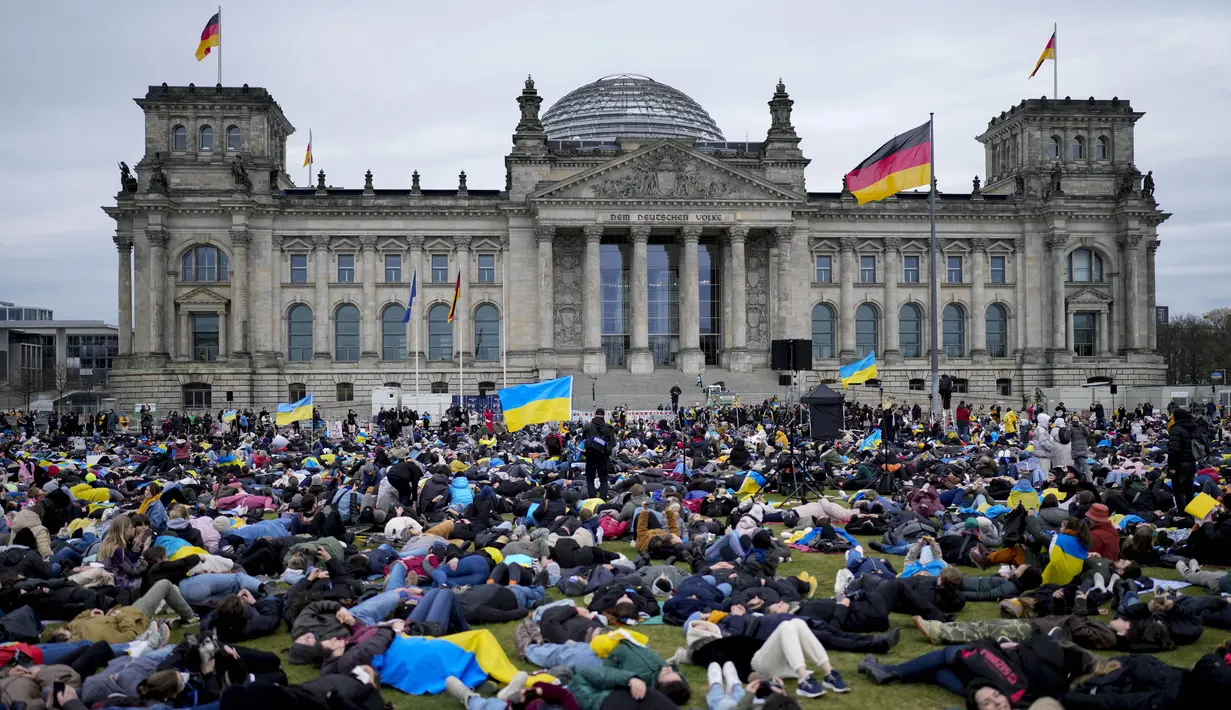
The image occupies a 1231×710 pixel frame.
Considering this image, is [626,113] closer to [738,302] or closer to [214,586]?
[738,302]

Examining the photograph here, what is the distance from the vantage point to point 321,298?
72.9 metres

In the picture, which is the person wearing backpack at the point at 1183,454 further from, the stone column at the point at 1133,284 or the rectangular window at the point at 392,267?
the stone column at the point at 1133,284

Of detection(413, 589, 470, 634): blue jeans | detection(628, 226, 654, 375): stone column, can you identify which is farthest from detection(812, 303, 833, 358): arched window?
detection(413, 589, 470, 634): blue jeans

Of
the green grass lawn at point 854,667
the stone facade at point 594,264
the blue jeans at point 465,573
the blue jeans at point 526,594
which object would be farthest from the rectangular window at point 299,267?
the blue jeans at point 526,594

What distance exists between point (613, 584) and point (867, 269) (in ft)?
214

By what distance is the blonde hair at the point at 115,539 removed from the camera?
15414 mm

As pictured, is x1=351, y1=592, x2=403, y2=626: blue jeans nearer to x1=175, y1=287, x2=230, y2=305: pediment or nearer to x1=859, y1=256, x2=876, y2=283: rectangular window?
x1=175, y1=287, x2=230, y2=305: pediment

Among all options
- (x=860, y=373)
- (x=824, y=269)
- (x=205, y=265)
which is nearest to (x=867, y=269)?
(x=824, y=269)

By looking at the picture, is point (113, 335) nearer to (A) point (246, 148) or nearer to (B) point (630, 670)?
(A) point (246, 148)

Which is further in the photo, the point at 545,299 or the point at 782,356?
the point at 545,299

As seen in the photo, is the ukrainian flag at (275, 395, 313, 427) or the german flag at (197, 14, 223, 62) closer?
the ukrainian flag at (275, 395, 313, 427)

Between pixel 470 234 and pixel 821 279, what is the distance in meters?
24.9

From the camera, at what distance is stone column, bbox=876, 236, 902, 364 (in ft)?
249

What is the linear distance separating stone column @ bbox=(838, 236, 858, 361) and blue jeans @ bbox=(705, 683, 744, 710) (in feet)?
219
